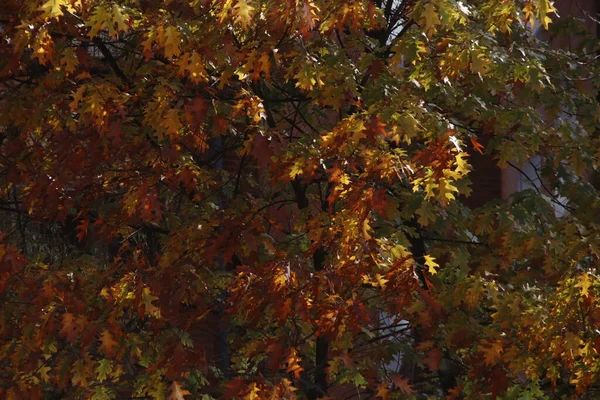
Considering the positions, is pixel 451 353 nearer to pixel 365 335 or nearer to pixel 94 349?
pixel 365 335

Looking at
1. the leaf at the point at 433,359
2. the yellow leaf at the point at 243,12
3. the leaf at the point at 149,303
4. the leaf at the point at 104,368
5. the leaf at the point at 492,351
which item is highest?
the yellow leaf at the point at 243,12

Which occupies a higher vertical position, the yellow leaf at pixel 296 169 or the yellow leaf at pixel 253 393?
the yellow leaf at pixel 296 169

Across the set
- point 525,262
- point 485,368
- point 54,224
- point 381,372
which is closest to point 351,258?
point 485,368

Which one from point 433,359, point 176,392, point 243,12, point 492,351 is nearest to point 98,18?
point 243,12

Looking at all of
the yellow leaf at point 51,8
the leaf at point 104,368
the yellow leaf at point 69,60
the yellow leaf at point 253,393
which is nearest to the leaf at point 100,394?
the leaf at point 104,368

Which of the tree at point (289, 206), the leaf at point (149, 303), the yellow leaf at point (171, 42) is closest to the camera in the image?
the yellow leaf at point (171, 42)

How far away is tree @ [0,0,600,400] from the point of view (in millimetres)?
7902

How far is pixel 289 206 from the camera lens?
1062 cm

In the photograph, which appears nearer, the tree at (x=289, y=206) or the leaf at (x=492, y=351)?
the tree at (x=289, y=206)

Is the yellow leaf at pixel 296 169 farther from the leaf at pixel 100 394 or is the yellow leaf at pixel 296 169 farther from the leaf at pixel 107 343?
the leaf at pixel 100 394

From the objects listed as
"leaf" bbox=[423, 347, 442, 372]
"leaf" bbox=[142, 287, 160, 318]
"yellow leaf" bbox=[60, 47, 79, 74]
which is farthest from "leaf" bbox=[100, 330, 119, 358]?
"leaf" bbox=[423, 347, 442, 372]

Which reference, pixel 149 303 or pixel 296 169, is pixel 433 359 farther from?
pixel 149 303

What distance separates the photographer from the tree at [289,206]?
25.9 ft

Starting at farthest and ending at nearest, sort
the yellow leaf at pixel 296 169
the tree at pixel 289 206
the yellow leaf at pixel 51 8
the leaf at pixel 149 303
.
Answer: the yellow leaf at pixel 296 169
the leaf at pixel 149 303
the tree at pixel 289 206
the yellow leaf at pixel 51 8
